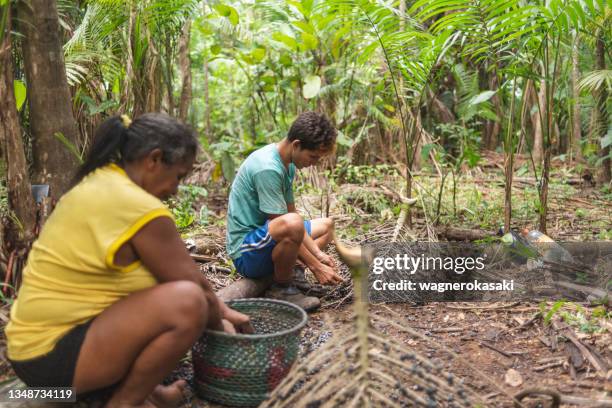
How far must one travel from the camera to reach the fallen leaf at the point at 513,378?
252cm

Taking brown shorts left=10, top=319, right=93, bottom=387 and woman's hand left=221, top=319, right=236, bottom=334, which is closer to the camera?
brown shorts left=10, top=319, right=93, bottom=387

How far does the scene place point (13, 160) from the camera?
8.93 feet

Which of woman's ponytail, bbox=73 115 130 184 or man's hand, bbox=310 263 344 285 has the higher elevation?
woman's ponytail, bbox=73 115 130 184

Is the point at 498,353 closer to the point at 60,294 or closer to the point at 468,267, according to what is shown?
the point at 468,267

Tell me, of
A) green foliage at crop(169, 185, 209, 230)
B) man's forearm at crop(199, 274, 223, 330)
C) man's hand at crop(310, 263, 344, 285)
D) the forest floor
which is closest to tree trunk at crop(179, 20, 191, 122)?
green foliage at crop(169, 185, 209, 230)

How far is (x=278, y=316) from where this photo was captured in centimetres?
270

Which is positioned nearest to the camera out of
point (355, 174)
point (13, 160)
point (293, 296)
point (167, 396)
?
point (167, 396)

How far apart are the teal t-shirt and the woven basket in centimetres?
106

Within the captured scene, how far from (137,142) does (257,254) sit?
4.65ft

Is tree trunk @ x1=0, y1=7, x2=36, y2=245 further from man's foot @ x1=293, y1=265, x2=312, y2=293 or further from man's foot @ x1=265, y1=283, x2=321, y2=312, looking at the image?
man's foot @ x1=293, y1=265, x2=312, y2=293

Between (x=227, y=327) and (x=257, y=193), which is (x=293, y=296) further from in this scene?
(x=227, y=327)

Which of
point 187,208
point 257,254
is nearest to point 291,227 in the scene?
point 257,254

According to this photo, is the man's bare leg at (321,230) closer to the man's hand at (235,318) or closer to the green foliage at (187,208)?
the man's hand at (235,318)

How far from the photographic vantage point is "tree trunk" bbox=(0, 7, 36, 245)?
2.63 meters
